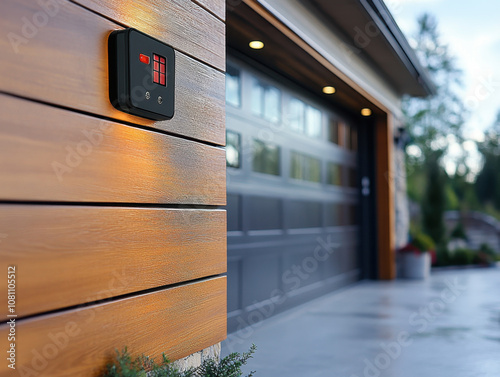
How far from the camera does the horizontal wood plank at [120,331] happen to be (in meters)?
1.55

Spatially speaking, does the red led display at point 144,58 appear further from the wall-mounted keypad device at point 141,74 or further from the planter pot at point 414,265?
the planter pot at point 414,265

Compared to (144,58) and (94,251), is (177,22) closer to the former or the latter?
(144,58)

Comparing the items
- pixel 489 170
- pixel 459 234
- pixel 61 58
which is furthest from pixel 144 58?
pixel 489 170

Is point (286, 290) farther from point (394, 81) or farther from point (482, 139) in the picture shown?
point (482, 139)

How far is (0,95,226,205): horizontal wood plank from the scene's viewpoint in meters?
1.50

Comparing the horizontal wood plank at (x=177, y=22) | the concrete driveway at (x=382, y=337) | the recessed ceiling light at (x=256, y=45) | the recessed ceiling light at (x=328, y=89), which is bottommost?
the concrete driveway at (x=382, y=337)

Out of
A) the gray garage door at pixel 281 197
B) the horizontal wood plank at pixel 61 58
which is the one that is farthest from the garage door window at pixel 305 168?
the horizontal wood plank at pixel 61 58

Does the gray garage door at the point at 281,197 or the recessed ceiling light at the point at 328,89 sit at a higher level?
the recessed ceiling light at the point at 328,89

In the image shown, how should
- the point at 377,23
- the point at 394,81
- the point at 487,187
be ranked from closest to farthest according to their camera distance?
the point at 377,23 < the point at 394,81 < the point at 487,187

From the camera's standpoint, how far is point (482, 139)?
21562 millimetres

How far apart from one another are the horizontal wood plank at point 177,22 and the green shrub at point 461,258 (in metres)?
8.12

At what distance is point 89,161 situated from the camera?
1.77 meters

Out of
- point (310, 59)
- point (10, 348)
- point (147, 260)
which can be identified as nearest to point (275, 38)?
point (310, 59)

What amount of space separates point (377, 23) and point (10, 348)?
14.2ft
